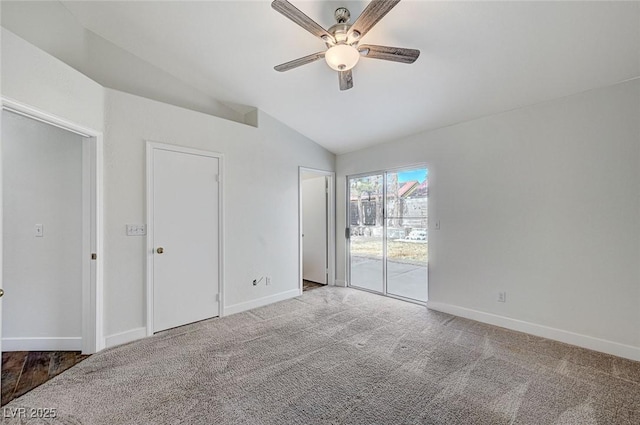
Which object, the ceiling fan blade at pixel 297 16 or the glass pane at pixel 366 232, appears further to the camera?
the glass pane at pixel 366 232

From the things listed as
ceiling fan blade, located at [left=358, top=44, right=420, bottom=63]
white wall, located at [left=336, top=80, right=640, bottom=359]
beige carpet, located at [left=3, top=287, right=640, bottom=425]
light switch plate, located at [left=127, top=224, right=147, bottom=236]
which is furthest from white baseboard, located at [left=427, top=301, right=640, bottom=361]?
light switch plate, located at [left=127, top=224, right=147, bottom=236]

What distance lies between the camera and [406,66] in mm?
2730

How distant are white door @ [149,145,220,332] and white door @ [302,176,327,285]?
2.18 meters

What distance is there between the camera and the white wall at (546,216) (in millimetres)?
2564

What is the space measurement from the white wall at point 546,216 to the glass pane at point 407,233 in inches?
7.9

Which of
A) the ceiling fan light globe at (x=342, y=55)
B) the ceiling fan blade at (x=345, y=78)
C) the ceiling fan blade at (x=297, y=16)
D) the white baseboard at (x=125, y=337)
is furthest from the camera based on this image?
the white baseboard at (x=125, y=337)

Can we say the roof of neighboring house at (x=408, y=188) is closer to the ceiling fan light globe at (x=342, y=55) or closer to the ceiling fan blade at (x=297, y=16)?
the ceiling fan light globe at (x=342, y=55)

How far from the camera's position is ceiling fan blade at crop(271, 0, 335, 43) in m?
1.67

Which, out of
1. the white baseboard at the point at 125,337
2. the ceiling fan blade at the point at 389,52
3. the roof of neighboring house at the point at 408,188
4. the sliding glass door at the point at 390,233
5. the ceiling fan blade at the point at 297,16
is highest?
the ceiling fan blade at the point at 297,16

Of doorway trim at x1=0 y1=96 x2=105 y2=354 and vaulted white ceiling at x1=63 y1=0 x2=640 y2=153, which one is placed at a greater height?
vaulted white ceiling at x1=63 y1=0 x2=640 y2=153

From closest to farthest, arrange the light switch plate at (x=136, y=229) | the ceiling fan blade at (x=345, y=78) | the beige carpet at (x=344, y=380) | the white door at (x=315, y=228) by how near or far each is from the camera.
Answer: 1. the beige carpet at (x=344, y=380)
2. the ceiling fan blade at (x=345, y=78)
3. the light switch plate at (x=136, y=229)
4. the white door at (x=315, y=228)

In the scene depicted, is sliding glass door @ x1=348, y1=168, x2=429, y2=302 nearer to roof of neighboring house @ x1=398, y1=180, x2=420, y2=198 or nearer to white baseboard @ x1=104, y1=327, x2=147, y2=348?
roof of neighboring house @ x1=398, y1=180, x2=420, y2=198

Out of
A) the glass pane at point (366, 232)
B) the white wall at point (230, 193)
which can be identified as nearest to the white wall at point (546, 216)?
A: the glass pane at point (366, 232)

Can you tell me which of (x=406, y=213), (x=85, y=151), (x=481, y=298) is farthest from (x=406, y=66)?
(x=85, y=151)
